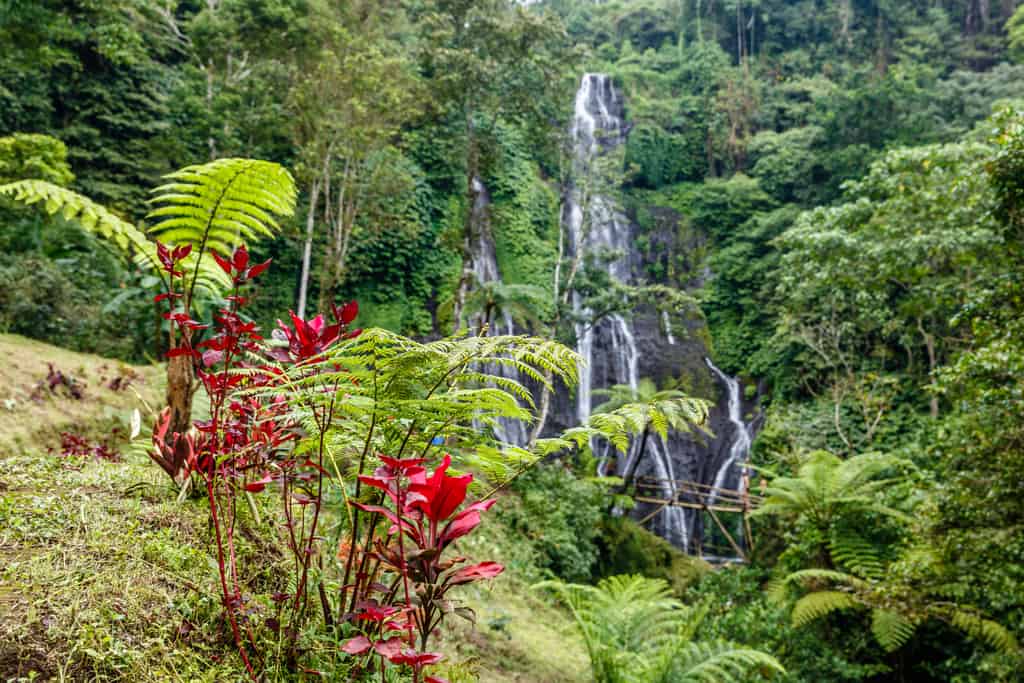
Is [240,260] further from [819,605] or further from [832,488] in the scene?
[832,488]

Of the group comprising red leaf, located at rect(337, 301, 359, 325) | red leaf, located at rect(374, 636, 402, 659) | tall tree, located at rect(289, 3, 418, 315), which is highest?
tall tree, located at rect(289, 3, 418, 315)

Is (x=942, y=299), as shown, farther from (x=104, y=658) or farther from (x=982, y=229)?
(x=104, y=658)

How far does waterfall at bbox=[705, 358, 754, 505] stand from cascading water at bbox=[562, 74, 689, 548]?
116 cm

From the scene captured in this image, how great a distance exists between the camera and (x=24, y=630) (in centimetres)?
122

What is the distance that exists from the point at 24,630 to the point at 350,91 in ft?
28.1

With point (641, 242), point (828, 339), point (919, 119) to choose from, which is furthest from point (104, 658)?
point (919, 119)

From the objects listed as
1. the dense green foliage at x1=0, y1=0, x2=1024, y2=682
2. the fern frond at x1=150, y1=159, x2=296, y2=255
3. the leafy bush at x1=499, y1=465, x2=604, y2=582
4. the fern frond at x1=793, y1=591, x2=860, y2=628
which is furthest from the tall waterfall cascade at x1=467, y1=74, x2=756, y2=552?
the fern frond at x1=150, y1=159, x2=296, y2=255

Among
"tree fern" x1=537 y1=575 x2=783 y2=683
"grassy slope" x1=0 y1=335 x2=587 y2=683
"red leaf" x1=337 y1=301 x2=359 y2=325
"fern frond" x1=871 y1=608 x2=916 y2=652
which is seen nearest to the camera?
"grassy slope" x1=0 y1=335 x2=587 y2=683

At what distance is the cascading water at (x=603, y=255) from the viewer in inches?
429

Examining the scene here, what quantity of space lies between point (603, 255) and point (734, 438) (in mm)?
6227

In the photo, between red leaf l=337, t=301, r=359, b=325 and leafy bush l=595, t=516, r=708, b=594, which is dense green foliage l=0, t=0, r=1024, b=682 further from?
red leaf l=337, t=301, r=359, b=325

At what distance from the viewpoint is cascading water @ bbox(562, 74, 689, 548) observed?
10906mm

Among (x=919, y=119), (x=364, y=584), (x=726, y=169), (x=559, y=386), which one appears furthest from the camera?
(x=726, y=169)

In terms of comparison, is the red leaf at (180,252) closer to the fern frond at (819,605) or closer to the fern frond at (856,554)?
the fern frond at (819,605)
